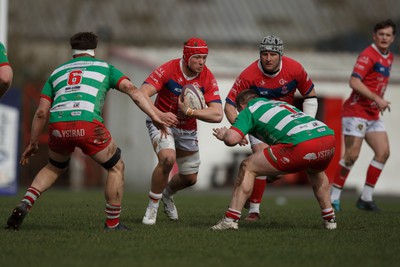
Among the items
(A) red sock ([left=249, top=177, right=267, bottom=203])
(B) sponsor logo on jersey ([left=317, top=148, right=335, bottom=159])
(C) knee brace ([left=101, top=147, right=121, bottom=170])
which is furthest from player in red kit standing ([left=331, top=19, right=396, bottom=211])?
(C) knee brace ([left=101, top=147, right=121, bottom=170])

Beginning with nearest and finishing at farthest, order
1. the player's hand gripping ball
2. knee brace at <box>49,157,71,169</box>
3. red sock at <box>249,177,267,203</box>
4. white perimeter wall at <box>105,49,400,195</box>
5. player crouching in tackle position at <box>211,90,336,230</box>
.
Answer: player crouching in tackle position at <box>211,90,336,230</box>
knee brace at <box>49,157,71,169</box>
the player's hand gripping ball
red sock at <box>249,177,267,203</box>
white perimeter wall at <box>105,49,400,195</box>

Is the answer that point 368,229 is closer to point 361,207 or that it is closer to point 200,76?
point 200,76

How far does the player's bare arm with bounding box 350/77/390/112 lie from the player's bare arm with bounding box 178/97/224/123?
321cm

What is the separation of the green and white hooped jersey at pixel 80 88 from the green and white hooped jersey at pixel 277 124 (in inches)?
54.7

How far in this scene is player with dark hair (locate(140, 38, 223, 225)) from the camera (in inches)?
432

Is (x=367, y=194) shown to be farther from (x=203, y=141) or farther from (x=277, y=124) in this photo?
(x=203, y=141)

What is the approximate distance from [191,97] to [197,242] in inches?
88.5

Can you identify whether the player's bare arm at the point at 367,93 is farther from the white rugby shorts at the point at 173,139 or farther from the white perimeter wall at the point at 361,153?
the white perimeter wall at the point at 361,153

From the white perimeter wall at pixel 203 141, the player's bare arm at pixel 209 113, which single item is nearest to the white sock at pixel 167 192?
the player's bare arm at pixel 209 113

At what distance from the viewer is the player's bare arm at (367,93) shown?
1340 centimetres

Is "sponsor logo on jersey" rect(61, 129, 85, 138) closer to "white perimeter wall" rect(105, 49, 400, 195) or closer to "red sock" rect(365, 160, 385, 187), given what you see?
"red sock" rect(365, 160, 385, 187)

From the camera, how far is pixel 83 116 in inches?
376

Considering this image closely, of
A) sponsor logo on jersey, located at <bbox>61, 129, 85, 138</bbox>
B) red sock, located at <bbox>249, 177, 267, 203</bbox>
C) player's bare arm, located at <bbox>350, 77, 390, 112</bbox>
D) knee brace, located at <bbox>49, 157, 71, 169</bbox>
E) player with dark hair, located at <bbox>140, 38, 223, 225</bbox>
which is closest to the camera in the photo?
sponsor logo on jersey, located at <bbox>61, 129, 85, 138</bbox>

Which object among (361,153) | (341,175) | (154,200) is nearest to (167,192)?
(154,200)
